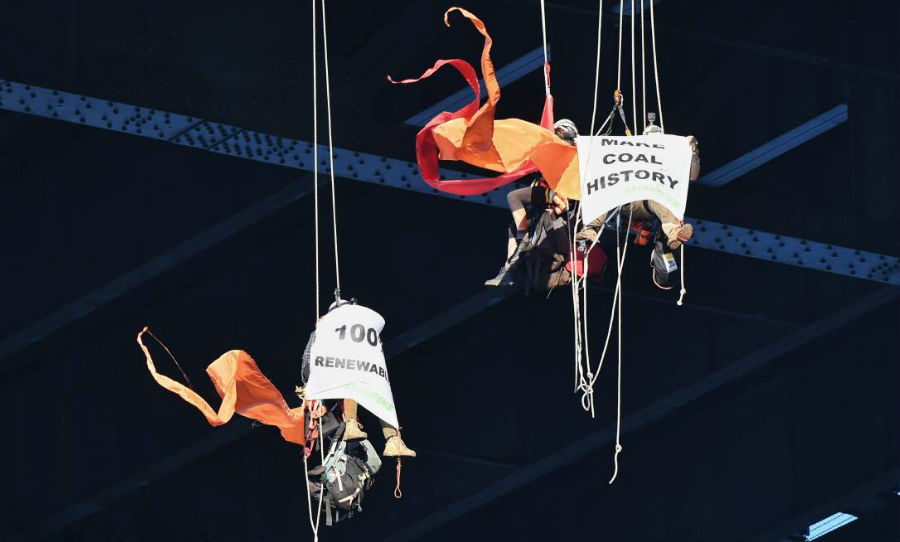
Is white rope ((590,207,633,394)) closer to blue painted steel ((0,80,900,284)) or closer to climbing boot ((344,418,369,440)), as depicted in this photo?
blue painted steel ((0,80,900,284))

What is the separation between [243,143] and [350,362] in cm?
297

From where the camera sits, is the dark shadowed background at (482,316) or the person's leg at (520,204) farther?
the dark shadowed background at (482,316)

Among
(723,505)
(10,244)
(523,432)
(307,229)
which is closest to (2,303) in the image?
(10,244)

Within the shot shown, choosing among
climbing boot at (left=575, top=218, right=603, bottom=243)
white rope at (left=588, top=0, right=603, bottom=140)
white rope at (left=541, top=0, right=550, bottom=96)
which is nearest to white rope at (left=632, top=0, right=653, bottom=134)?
white rope at (left=588, top=0, right=603, bottom=140)

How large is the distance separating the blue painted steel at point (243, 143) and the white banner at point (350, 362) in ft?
8.24

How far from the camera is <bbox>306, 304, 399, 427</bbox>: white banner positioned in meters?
21.9

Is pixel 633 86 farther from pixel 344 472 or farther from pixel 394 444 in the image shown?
pixel 344 472

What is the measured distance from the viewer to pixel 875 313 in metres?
26.4

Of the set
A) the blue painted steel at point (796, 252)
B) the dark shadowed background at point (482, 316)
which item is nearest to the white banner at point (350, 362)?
the dark shadowed background at point (482, 316)

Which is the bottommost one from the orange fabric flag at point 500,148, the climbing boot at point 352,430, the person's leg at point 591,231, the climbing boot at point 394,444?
the climbing boot at point 394,444

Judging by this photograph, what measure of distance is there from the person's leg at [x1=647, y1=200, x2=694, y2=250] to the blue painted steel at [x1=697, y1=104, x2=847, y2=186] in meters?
3.40

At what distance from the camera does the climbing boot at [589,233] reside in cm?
2215

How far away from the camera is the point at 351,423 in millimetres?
22562

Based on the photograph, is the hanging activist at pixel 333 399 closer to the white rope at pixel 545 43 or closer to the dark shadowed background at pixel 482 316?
the white rope at pixel 545 43
